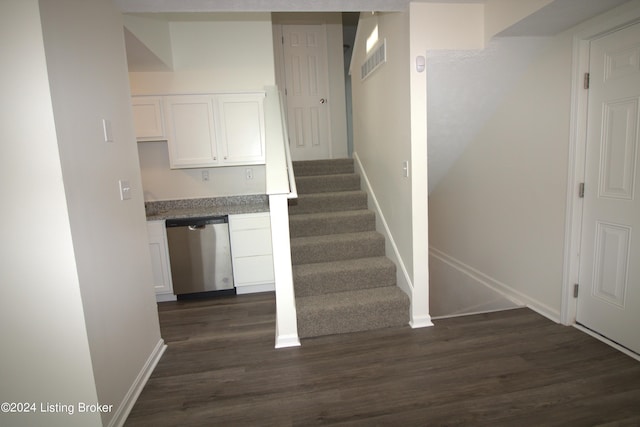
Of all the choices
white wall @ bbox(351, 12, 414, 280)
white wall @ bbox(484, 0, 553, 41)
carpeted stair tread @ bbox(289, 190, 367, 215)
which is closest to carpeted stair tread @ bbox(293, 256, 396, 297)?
white wall @ bbox(351, 12, 414, 280)

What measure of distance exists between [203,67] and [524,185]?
11.1 feet

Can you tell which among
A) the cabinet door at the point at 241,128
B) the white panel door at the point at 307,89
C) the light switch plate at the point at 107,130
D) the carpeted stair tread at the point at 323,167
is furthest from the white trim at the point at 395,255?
the light switch plate at the point at 107,130

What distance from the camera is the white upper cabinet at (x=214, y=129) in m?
3.46

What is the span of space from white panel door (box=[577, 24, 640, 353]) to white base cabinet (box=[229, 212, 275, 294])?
272 cm

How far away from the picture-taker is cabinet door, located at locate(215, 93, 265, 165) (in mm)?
3529

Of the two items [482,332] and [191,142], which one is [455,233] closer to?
[482,332]

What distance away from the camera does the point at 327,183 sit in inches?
145

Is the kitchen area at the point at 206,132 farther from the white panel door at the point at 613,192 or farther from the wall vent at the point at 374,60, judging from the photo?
the white panel door at the point at 613,192

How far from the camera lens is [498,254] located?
123 inches

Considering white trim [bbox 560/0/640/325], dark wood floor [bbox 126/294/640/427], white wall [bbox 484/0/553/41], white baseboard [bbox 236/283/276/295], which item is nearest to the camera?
dark wood floor [bbox 126/294/640/427]

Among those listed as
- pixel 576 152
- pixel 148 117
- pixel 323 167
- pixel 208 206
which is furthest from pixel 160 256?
pixel 576 152

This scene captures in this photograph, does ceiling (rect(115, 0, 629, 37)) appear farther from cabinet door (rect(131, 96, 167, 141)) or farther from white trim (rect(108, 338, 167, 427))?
white trim (rect(108, 338, 167, 427))

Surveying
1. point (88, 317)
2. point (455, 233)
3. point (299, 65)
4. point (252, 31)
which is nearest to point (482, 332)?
point (455, 233)

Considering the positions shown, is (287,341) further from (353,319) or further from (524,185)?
(524,185)
